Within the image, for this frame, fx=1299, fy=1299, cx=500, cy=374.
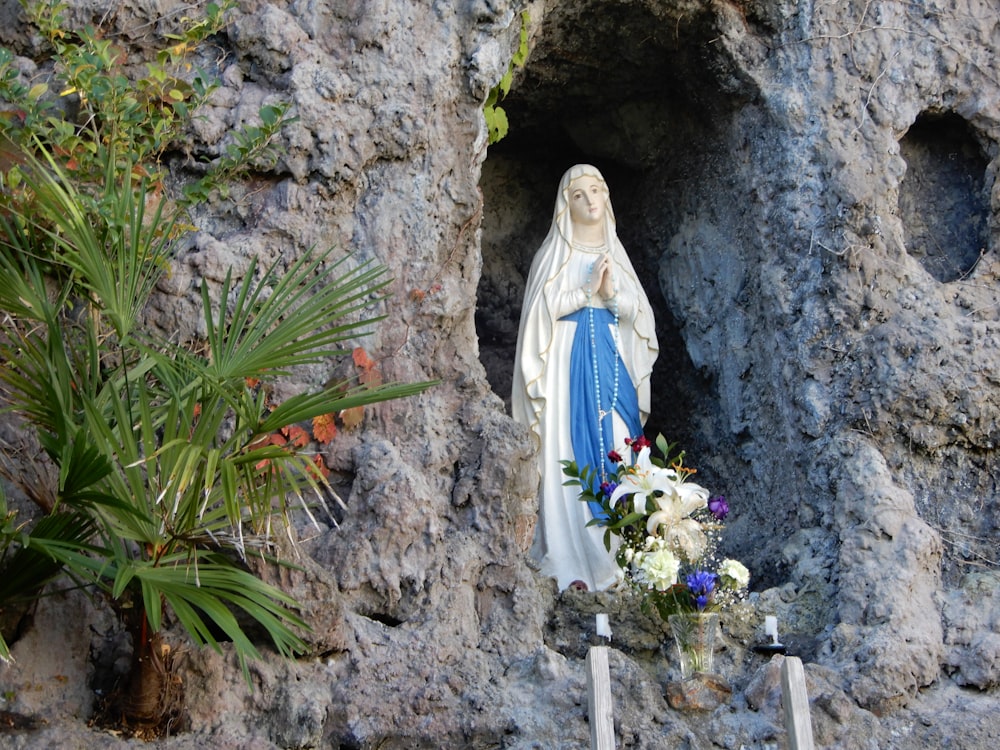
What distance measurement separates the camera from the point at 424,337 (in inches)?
220

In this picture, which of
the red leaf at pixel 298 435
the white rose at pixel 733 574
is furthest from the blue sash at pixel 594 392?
the red leaf at pixel 298 435

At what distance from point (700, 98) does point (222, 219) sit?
2872mm

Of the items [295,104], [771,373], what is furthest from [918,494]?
[295,104]

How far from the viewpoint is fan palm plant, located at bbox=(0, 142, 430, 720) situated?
400 centimetres

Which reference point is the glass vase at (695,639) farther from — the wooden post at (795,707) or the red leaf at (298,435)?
the red leaf at (298,435)

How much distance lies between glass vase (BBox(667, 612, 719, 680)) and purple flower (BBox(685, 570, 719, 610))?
63 mm

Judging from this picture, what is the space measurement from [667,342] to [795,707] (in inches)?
137

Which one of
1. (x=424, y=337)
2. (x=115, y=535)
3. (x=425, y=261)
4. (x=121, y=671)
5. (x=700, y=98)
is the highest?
(x=700, y=98)

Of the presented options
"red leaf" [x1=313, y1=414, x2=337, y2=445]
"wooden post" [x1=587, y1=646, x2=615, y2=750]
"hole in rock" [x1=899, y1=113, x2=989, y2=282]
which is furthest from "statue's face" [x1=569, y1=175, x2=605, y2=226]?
"wooden post" [x1=587, y1=646, x2=615, y2=750]

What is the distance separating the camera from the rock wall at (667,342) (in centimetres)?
479

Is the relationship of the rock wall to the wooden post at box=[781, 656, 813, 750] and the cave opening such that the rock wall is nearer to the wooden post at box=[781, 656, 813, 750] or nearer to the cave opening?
the cave opening

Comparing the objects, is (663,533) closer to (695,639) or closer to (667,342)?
(695,639)

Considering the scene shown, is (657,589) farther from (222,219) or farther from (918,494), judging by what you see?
(222,219)

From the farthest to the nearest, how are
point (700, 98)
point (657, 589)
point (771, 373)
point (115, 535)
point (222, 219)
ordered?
point (700, 98) < point (771, 373) < point (222, 219) < point (657, 589) < point (115, 535)
